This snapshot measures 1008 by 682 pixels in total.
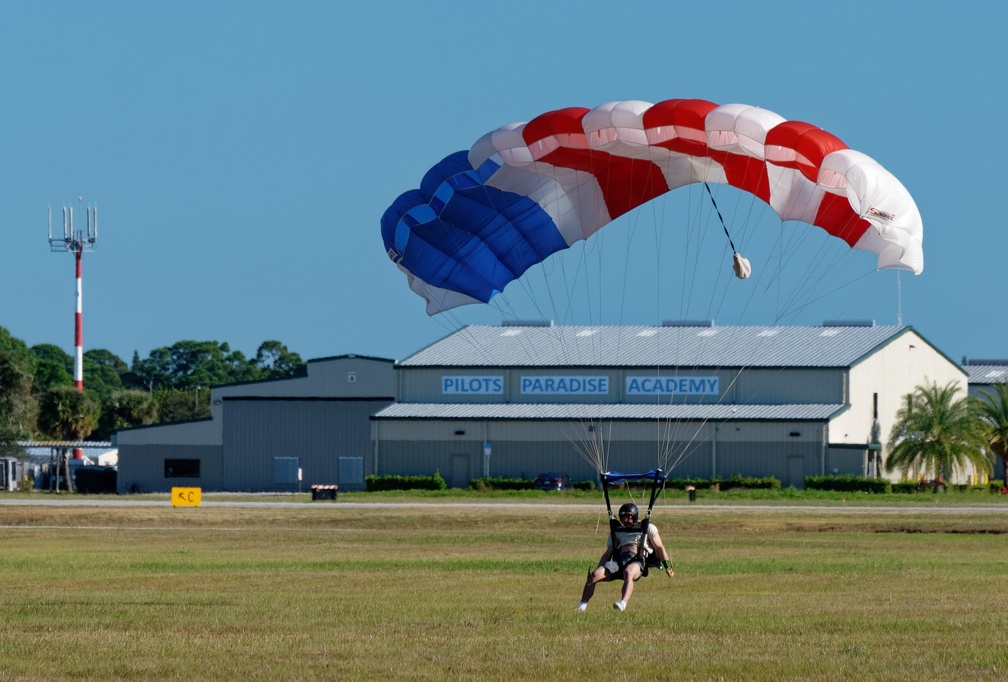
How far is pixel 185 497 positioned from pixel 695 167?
→ 1424 inches

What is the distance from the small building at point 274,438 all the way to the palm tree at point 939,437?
25431mm

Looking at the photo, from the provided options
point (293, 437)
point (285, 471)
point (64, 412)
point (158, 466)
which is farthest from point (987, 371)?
point (64, 412)

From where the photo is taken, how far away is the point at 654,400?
76125 mm


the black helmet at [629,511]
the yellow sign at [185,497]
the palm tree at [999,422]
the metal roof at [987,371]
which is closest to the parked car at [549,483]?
the yellow sign at [185,497]

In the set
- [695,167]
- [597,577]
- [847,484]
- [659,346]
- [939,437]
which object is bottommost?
[847,484]

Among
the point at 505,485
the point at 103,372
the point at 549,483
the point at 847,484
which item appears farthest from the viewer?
the point at 103,372

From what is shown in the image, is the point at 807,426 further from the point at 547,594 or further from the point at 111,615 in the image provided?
the point at 111,615

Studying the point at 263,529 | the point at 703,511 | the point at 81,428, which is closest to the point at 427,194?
the point at 263,529

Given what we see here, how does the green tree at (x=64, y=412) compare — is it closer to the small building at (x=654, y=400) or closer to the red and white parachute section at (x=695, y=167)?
the small building at (x=654, y=400)

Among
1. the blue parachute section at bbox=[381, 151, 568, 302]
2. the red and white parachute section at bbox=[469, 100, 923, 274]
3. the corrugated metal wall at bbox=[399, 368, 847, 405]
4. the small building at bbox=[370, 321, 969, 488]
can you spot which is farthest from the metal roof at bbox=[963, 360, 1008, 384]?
the blue parachute section at bbox=[381, 151, 568, 302]

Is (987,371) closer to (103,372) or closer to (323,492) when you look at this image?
(323,492)

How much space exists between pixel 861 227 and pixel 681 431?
5025 centimetres

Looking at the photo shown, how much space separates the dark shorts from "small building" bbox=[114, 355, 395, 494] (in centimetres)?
5982

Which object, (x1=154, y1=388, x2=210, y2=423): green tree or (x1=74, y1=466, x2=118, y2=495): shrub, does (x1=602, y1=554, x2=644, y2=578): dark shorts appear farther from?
(x1=154, y1=388, x2=210, y2=423): green tree
